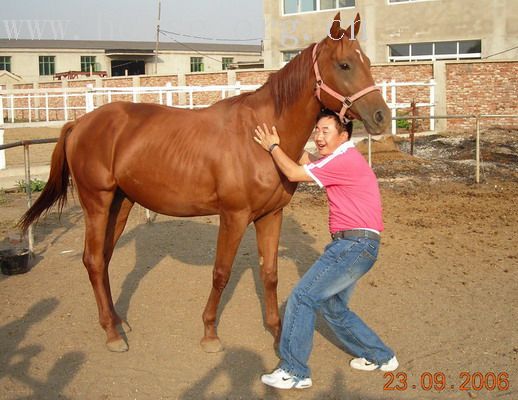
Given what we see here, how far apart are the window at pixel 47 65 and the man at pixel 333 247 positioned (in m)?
49.9

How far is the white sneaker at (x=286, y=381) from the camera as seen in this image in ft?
12.1

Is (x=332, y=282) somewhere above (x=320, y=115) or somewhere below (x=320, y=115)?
below

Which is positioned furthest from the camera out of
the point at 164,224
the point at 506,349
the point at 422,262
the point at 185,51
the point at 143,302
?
the point at 185,51

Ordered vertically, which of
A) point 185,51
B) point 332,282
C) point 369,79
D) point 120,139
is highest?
point 185,51

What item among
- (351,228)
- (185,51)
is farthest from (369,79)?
(185,51)

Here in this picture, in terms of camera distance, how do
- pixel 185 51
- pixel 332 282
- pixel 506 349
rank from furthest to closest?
pixel 185 51
pixel 506 349
pixel 332 282

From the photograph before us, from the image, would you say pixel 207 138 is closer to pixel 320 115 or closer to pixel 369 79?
pixel 320 115

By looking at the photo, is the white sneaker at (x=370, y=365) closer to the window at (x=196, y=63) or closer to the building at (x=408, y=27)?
the building at (x=408, y=27)

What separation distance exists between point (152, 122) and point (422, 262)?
3333 millimetres

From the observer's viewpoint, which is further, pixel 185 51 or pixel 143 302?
pixel 185 51

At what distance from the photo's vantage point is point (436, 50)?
91.5 feet

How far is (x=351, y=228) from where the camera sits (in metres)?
3.71

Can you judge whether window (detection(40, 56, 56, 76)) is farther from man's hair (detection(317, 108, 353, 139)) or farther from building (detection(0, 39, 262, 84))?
man's hair (detection(317, 108, 353, 139))

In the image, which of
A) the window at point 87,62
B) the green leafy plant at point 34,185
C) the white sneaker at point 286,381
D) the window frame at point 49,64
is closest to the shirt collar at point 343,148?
the white sneaker at point 286,381
